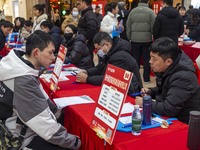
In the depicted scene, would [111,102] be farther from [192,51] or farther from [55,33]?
[192,51]

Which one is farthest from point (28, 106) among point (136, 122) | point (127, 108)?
point (127, 108)

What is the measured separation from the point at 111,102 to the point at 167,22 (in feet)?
11.2

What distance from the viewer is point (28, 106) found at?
1587 millimetres

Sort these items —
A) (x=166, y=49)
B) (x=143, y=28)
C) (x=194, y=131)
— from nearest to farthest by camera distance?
(x=194, y=131) < (x=166, y=49) < (x=143, y=28)

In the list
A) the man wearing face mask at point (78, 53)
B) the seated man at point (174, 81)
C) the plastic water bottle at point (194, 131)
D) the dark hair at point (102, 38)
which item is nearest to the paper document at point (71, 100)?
the seated man at point (174, 81)

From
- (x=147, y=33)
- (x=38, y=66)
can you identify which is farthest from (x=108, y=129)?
(x=147, y=33)

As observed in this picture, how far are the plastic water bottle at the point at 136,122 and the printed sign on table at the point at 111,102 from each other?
18cm

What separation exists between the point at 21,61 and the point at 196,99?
1156 mm

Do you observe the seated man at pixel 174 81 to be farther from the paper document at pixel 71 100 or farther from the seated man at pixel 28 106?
the seated man at pixel 28 106

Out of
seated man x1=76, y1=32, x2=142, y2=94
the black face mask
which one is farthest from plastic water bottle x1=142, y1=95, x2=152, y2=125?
the black face mask

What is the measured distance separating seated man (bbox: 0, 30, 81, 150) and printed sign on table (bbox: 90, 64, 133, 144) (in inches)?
11.2

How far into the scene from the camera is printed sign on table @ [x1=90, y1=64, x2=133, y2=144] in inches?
53.3

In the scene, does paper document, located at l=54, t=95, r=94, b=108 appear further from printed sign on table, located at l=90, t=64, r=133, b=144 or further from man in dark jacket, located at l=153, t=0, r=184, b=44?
man in dark jacket, located at l=153, t=0, r=184, b=44

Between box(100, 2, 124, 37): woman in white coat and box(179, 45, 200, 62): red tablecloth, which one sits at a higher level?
box(100, 2, 124, 37): woman in white coat
